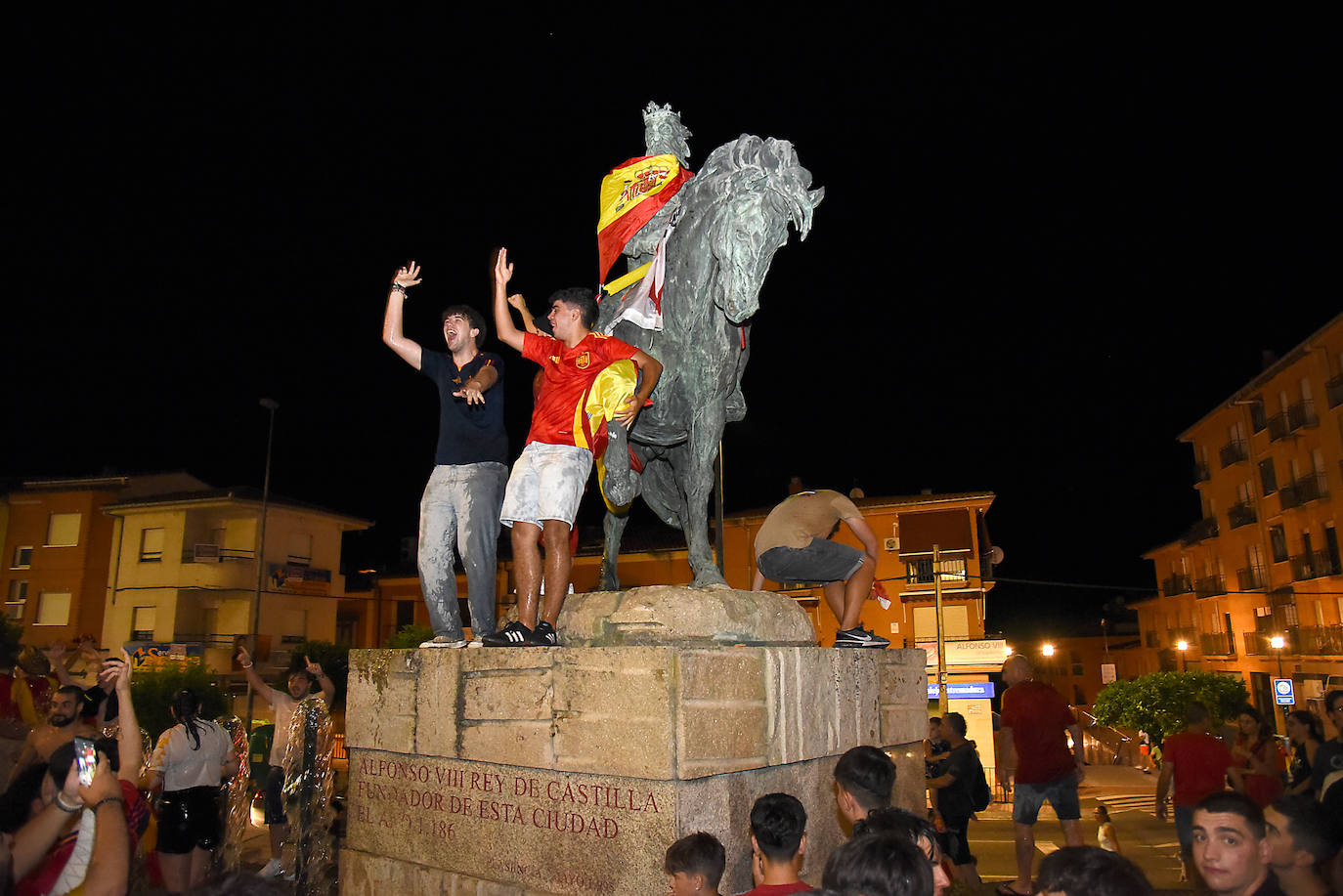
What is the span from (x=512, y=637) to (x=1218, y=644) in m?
39.2

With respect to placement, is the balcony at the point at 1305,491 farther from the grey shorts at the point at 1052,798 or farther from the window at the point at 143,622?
the window at the point at 143,622

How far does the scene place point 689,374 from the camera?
466cm

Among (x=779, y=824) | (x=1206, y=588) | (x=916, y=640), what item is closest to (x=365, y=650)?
(x=779, y=824)

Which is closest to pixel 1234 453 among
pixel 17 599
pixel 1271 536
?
pixel 1271 536

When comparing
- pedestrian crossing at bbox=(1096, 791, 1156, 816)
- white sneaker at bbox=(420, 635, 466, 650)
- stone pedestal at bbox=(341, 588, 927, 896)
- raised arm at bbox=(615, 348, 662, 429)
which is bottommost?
pedestrian crossing at bbox=(1096, 791, 1156, 816)

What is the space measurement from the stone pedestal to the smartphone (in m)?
1.49

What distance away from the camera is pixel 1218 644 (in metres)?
35.8

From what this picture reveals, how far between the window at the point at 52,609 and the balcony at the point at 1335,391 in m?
41.3

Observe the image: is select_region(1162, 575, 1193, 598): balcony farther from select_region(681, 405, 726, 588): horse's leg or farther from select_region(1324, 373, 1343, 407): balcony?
select_region(681, 405, 726, 588): horse's leg

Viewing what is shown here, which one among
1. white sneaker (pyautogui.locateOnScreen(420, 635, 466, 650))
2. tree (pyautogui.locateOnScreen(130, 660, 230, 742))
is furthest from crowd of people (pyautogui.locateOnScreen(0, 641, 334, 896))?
tree (pyautogui.locateOnScreen(130, 660, 230, 742))

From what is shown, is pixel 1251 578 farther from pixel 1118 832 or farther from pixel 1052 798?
pixel 1052 798

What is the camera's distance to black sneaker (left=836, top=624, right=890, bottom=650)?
475cm

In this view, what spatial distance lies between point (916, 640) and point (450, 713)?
27068mm

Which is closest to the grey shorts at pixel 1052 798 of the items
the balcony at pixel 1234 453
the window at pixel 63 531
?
the balcony at pixel 1234 453
